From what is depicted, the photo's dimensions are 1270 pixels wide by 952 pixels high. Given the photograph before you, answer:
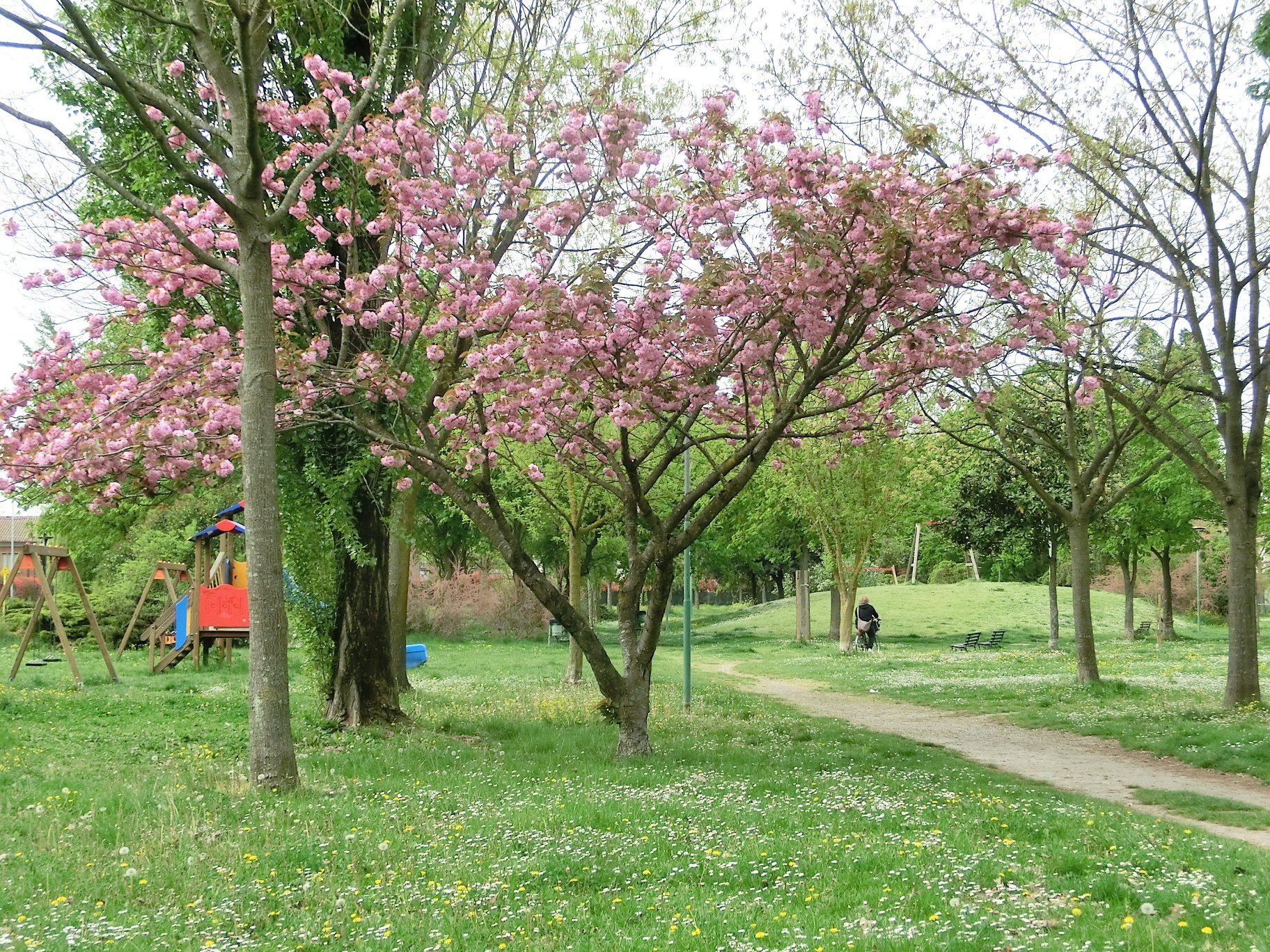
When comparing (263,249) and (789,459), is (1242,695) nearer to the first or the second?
(263,249)

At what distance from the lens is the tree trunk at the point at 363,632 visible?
12.9 metres

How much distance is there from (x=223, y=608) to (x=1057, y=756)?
1741cm

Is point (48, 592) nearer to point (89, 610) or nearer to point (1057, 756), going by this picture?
point (89, 610)

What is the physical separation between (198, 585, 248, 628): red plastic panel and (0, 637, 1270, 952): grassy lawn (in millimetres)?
11002

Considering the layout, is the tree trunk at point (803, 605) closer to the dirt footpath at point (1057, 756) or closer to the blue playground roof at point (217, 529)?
the dirt footpath at point (1057, 756)

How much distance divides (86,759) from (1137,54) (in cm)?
1643

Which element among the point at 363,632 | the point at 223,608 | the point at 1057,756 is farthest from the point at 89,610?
the point at 1057,756

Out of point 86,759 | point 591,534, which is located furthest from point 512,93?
point 591,534

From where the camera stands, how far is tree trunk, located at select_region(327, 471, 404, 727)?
1286 centimetres

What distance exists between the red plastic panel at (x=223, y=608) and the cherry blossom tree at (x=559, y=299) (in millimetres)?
10996

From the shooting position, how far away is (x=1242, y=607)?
14.6 meters

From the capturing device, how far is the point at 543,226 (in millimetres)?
10211

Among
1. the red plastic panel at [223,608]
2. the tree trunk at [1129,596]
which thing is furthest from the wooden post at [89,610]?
the tree trunk at [1129,596]

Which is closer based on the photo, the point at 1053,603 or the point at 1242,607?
the point at 1242,607
